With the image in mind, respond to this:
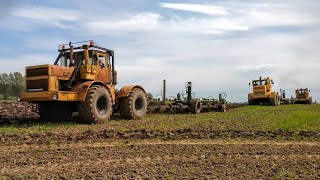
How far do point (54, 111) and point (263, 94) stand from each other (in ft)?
82.9

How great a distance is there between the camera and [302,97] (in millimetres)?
52438

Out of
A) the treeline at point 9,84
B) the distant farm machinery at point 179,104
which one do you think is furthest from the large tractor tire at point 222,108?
the treeline at point 9,84

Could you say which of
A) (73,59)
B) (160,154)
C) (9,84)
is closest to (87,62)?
(73,59)

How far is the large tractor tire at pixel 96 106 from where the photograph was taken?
15.6m

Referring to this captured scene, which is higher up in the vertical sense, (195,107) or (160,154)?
(195,107)

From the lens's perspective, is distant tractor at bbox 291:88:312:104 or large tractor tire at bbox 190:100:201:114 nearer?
large tractor tire at bbox 190:100:201:114

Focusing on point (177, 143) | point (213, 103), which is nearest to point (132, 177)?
point (177, 143)

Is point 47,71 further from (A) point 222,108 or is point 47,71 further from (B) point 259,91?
(B) point 259,91

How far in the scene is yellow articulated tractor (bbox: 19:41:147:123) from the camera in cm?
1537

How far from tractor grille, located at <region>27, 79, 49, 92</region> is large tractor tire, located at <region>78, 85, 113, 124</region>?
1489 mm

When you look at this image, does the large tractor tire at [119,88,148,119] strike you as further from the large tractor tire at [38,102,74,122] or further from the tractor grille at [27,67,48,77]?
the tractor grille at [27,67,48,77]

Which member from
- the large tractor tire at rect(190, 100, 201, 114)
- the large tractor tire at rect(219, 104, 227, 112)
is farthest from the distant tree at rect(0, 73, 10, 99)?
the large tractor tire at rect(190, 100, 201, 114)

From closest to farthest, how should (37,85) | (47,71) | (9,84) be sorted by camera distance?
(47,71) < (37,85) < (9,84)

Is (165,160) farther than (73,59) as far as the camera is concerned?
No
